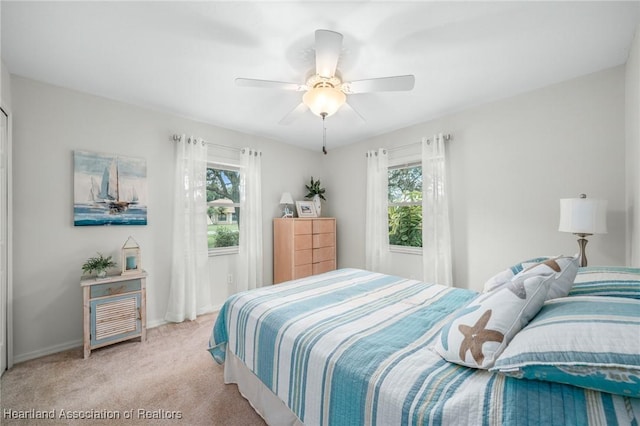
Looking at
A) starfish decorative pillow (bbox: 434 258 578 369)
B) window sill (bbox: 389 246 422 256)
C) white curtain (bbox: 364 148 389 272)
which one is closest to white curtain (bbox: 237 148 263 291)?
white curtain (bbox: 364 148 389 272)

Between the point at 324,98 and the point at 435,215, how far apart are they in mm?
2121

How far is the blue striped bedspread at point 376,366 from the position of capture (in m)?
0.76

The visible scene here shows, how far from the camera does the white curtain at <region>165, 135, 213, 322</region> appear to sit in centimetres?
311

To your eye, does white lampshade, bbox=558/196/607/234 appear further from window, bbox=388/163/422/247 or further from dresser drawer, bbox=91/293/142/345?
dresser drawer, bbox=91/293/142/345

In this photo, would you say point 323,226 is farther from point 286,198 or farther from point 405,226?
point 405,226

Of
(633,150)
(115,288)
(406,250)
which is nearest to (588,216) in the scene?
(633,150)

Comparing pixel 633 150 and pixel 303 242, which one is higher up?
pixel 633 150

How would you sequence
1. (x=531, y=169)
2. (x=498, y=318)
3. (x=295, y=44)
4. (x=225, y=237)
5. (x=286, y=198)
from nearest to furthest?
(x=498, y=318) → (x=295, y=44) → (x=531, y=169) → (x=225, y=237) → (x=286, y=198)

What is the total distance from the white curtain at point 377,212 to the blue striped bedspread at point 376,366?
1.77 meters

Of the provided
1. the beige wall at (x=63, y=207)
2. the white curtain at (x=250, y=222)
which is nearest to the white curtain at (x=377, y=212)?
the white curtain at (x=250, y=222)

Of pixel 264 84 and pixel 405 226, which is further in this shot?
pixel 405 226

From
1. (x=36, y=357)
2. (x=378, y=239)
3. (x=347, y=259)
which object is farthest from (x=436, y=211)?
(x=36, y=357)

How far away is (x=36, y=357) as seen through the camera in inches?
90.7

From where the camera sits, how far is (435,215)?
326cm
